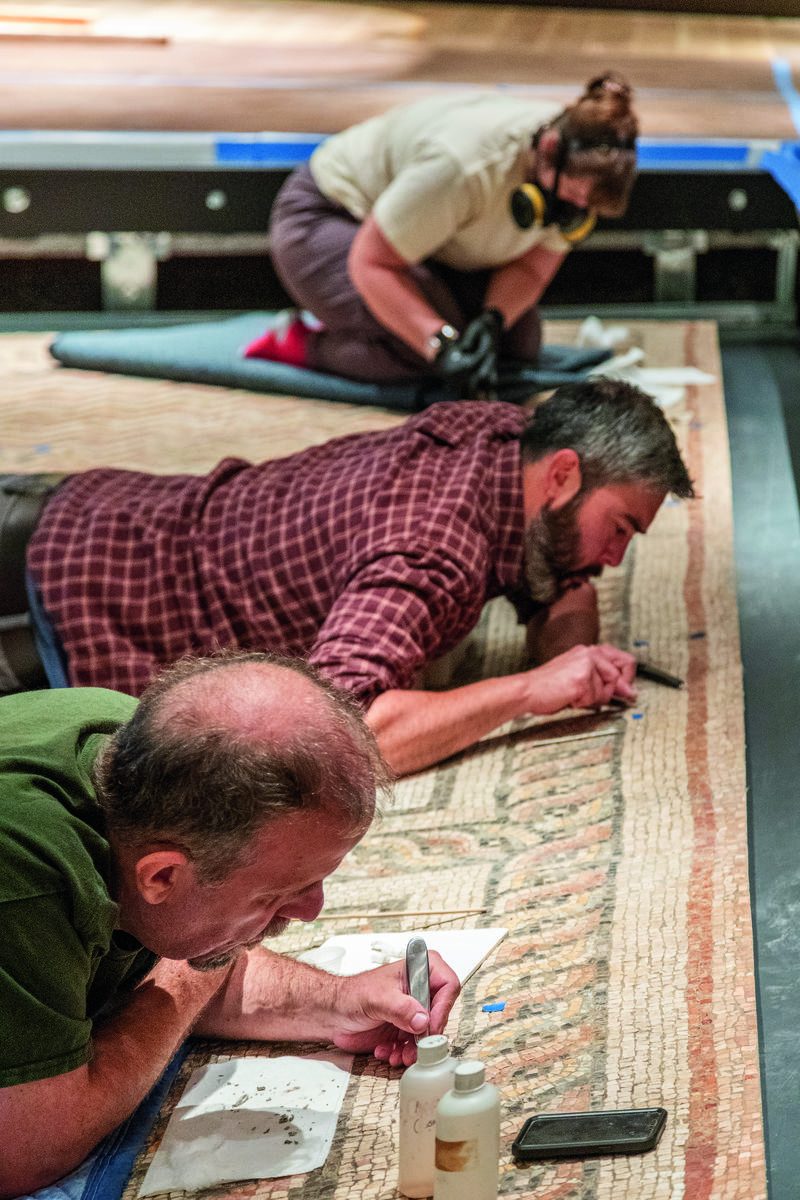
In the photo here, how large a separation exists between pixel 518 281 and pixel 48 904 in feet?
9.03

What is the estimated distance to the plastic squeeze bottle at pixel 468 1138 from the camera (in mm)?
1076

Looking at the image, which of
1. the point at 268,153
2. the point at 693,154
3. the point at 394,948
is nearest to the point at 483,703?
the point at 394,948

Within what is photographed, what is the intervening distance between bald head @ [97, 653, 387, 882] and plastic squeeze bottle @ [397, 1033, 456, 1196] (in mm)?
193

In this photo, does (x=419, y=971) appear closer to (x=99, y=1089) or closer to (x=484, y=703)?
(x=99, y=1089)

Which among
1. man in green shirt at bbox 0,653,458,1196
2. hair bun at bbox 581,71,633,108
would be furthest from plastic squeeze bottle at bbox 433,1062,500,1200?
hair bun at bbox 581,71,633,108

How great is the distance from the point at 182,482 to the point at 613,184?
4.72ft

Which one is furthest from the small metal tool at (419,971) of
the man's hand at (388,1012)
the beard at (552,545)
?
the beard at (552,545)


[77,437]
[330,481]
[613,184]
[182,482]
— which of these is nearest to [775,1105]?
[330,481]

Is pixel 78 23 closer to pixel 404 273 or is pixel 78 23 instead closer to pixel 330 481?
pixel 404 273

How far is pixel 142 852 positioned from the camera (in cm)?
116

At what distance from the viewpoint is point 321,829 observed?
1.15 metres

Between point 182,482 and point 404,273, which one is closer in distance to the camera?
point 182,482

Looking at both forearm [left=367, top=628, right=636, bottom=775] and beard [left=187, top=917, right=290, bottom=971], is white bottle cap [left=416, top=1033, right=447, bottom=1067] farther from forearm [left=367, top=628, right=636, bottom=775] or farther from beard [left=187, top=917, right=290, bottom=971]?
forearm [left=367, top=628, right=636, bottom=775]

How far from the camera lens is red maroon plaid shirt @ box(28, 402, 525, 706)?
1.98m
